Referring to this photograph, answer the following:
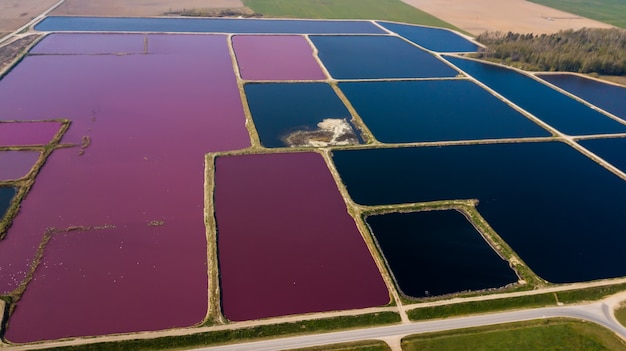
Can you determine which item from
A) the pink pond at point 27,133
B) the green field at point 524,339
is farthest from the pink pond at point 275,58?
the green field at point 524,339

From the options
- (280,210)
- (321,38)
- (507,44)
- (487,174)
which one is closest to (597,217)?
(487,174)

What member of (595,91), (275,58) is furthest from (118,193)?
(595,91)

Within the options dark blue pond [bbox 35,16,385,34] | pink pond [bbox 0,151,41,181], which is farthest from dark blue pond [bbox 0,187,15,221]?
dark blue pond [bbox 35,16,385,34]

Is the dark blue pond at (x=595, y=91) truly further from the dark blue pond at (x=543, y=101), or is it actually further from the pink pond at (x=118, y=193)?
the pink pond at (x=118, y=193)

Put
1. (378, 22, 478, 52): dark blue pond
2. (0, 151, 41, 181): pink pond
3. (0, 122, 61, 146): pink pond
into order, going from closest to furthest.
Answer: (0, 151, 41, 181): pink pond → (0, 122, 61, 146): pink pond → (378, 22, 478, 52): dark blue pond

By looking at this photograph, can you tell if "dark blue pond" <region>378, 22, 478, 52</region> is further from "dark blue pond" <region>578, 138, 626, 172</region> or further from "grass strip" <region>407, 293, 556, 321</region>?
"grass strip" <region>407, 293, 556, 321</region>

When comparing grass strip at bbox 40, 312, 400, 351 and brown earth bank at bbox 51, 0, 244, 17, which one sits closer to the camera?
grass strip at bbox 40, 312, 400, 351

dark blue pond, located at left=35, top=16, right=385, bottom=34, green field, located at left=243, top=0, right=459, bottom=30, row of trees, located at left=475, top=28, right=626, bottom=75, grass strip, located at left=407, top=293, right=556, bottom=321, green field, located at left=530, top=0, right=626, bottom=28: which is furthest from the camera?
green field, located at left=530, top=0, right=626, bottom=28
